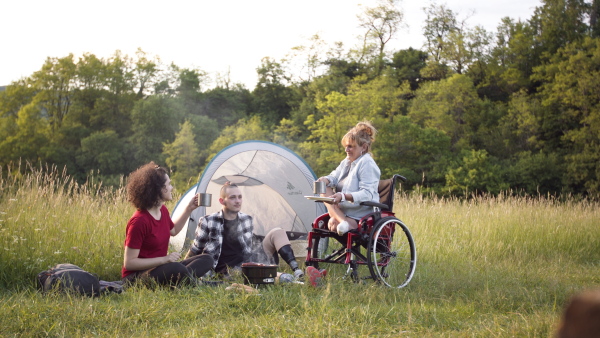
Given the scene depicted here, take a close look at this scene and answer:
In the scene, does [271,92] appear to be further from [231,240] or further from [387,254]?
A: [387,254]

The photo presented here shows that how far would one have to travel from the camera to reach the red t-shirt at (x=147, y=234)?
3.88 m

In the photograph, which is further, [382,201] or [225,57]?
[225,57]

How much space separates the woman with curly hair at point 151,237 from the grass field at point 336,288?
0.21 metres

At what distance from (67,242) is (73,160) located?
117 feet

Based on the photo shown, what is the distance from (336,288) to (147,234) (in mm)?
1378

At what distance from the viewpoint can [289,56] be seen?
37906 mm

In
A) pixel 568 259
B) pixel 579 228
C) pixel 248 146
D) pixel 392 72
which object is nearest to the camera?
pixel 248 146

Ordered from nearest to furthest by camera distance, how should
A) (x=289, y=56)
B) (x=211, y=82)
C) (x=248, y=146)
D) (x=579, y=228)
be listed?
(x=248, y=146) < (x=579, y=228) < (x=289, y=56) < (x=211, y=82)

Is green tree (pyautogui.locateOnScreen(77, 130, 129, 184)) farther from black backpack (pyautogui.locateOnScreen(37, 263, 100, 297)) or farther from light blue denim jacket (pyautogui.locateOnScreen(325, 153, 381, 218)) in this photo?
black backpack (pyautogui.locateOnScreen(37, 263, 100, 297))

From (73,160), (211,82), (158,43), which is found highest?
(158,43)

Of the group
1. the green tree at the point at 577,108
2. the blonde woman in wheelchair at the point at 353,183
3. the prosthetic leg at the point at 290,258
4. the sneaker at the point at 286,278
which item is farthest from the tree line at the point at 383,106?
the sneaker at the point at 286,278

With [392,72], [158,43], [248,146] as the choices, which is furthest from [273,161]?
[158,43]

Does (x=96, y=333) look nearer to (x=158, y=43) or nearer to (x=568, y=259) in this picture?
(x=568, y=259)

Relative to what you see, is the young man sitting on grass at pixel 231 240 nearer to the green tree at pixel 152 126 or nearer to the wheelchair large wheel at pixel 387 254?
the wheelchair large wheel at pixel 387 254
